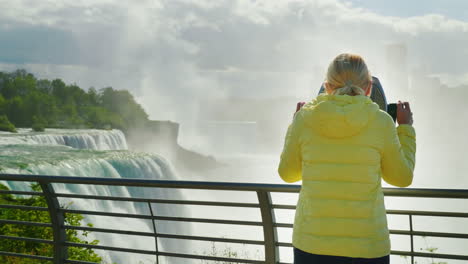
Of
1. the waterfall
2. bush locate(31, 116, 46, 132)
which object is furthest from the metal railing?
bush locate(31, 116, 46, 132)

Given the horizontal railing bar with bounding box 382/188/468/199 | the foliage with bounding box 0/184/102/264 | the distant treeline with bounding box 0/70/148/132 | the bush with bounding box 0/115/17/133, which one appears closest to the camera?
the horizontal railing bar with bounding box 382/188/468/199

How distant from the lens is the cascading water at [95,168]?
71.2 feet

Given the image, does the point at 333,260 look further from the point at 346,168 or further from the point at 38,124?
the point at 38,124

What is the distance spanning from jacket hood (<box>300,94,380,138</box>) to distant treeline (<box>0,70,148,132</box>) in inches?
2574

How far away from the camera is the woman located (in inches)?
84.8

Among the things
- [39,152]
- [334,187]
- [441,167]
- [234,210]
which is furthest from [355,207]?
[441,167]

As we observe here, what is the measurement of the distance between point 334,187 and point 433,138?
481 feet

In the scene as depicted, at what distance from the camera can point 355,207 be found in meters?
2.17

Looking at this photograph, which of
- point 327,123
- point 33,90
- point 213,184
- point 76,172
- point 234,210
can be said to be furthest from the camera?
point 33,90

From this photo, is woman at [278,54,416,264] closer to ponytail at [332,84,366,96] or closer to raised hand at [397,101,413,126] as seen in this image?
ponytail at [332,84,366,96]

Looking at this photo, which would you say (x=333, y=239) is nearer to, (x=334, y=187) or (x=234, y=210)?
(x=334, y=187)

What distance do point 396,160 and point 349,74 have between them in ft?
1.24

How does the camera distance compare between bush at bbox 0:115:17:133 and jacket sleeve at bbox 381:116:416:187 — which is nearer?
jacket sleeve at bbox 381:116:416:187

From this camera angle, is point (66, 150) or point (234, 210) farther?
point (234, 210)
